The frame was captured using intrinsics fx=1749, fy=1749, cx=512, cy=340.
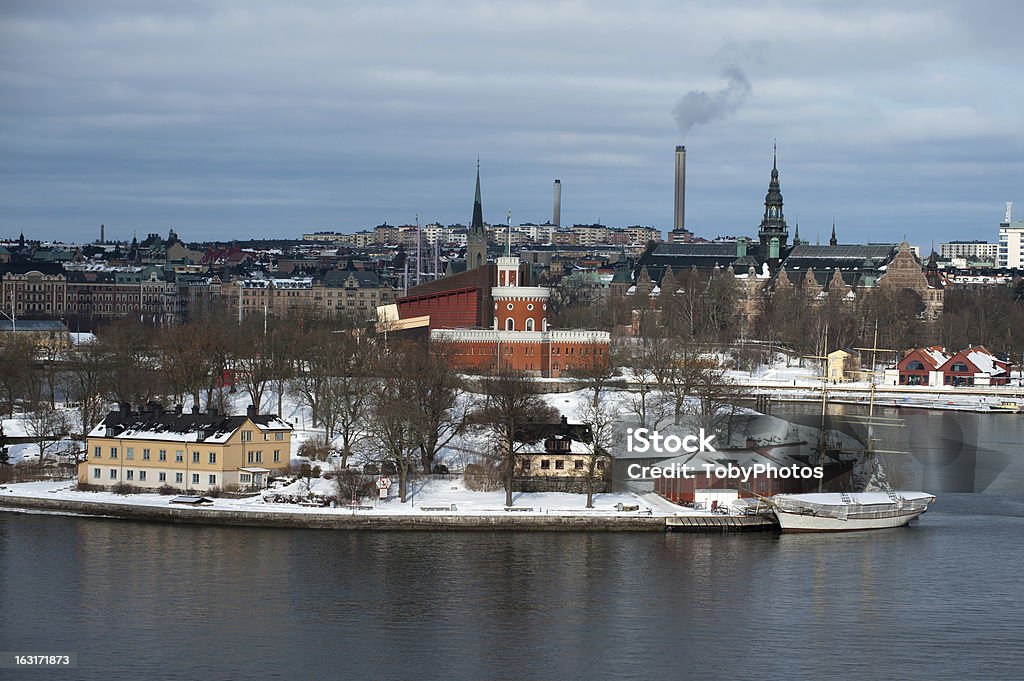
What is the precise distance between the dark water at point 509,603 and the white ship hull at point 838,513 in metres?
0.61

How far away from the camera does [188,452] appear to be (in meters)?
44.4

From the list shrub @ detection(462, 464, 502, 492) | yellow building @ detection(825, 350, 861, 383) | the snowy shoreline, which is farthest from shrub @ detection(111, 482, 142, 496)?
yellow building @ detection(825, 350, 861, 383)

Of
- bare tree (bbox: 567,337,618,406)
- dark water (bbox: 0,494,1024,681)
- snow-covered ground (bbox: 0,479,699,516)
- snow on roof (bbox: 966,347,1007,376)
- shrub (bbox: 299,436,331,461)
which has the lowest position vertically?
dark water (bbox: 0,494,1024,681)

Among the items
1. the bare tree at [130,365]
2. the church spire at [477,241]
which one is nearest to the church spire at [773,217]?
the church spire at [477,241]

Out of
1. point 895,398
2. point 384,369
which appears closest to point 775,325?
point 895,398

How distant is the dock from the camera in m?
40.5

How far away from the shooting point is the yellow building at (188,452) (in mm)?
44312

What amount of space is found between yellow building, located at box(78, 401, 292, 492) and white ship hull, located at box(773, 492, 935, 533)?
13.3 metres

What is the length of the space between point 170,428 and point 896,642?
21.4 metres

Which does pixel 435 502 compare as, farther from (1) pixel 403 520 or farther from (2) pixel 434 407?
(2) pixel 434 407

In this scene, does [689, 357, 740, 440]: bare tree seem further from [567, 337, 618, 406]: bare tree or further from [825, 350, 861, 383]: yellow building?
[825, 350, 861, 383]: yellow building

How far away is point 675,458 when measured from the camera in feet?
144

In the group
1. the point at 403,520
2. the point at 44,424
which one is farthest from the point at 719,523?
the point at 44,424

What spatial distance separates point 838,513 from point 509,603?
11.3m
